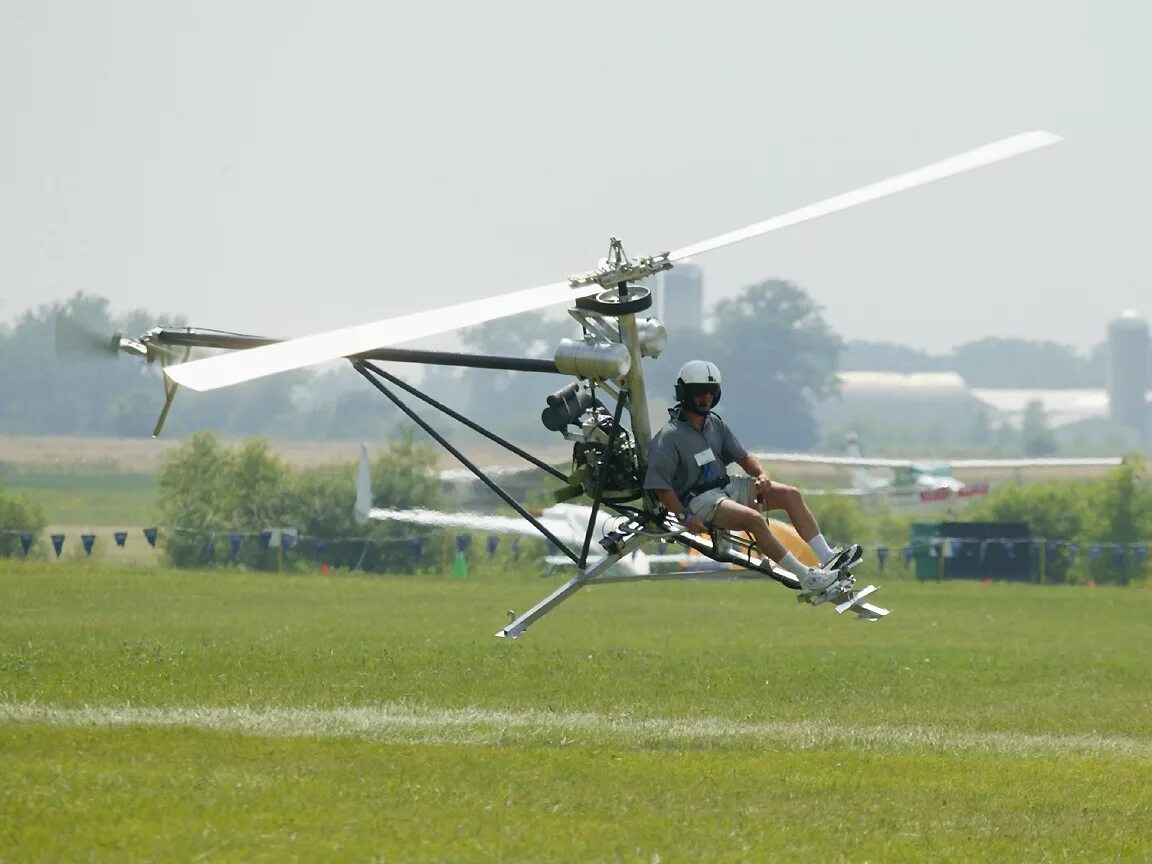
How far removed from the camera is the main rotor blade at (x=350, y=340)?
1091 cm

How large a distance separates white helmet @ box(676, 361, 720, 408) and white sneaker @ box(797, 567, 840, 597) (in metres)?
1.39

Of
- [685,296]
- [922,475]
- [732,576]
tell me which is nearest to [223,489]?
[732,576]

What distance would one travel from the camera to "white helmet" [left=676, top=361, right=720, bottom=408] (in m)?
14.4

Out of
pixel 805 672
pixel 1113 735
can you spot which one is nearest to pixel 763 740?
pixel 1113 735

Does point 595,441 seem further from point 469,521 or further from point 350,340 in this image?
point 469,521

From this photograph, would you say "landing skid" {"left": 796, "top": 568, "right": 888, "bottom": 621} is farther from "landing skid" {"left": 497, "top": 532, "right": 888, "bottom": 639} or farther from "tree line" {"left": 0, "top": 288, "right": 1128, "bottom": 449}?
"tree line" {"left": 0, "top": 288, "right": 1128, "bottom": 449}

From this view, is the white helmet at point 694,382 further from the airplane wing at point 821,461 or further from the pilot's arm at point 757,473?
the airplane wing at point 821,461

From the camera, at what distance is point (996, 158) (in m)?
14.6

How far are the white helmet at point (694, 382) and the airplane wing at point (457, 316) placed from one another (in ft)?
2.71

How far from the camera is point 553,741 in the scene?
13.7m

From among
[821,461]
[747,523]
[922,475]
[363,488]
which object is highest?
[922,475]

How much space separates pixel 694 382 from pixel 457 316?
7.41ft

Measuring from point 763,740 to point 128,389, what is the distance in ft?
220

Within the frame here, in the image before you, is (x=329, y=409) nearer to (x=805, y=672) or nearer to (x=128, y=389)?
(x=128, y=389)
